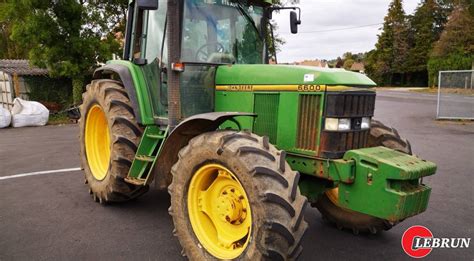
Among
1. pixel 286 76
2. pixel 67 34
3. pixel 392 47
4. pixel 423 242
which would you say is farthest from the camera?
pixel 392 47

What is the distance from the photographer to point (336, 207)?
4570mm

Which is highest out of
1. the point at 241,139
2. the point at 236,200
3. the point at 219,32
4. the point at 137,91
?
the point at 219,32

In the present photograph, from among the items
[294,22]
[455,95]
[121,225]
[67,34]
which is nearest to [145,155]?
[121,225]

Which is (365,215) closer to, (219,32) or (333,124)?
(333,124)

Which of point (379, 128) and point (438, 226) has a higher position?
point (379, 128)

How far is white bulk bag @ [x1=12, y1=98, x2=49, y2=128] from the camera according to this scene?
45.3 ft

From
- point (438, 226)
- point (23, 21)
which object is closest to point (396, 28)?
point (23, 21)

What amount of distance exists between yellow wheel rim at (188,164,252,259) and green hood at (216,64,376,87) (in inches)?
43.1

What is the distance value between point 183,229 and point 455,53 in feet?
149

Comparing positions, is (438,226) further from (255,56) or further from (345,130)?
(255,56)

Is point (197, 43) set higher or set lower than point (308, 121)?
higher

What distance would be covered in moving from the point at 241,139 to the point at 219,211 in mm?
697

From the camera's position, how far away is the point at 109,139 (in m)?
5.23

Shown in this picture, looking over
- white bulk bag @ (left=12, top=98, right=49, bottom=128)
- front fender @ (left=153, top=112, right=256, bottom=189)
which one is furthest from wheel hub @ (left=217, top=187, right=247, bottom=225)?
white bulk bag @ (left=12, top=98, right=49, bottom=128)
